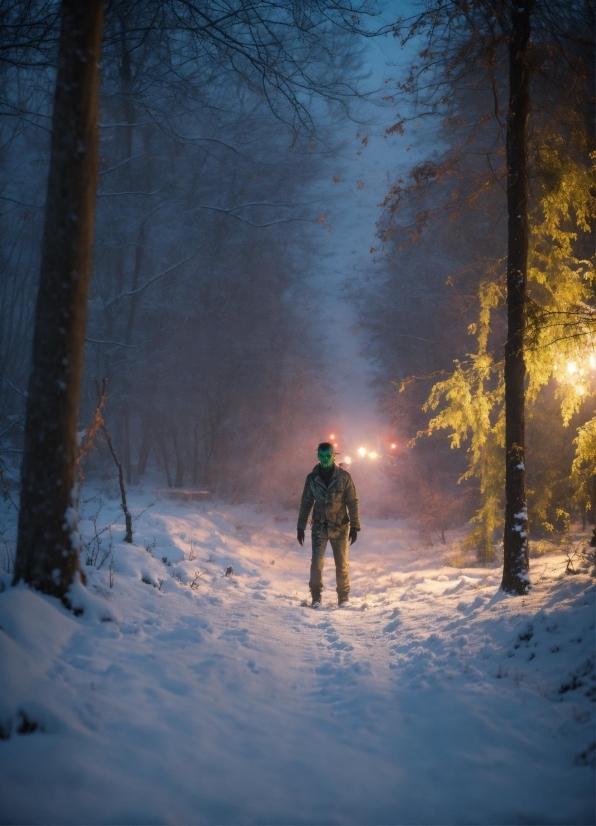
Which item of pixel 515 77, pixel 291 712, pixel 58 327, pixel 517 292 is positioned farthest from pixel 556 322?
pixel 58 327

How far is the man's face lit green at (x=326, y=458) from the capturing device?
770 cm

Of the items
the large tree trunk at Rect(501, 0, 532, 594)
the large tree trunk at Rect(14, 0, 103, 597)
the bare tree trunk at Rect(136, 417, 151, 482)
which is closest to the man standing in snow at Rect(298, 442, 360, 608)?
the large tree trunk at Rect(501, 0, 532, 594)

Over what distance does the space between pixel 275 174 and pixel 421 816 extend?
Result: 76.0ft

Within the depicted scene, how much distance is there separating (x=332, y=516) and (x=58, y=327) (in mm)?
5210

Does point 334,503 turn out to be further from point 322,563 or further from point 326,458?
point 322,563

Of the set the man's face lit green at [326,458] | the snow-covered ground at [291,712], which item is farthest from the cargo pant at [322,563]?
the snow-covered ground at [291,712]

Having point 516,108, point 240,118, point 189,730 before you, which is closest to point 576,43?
point 516,108

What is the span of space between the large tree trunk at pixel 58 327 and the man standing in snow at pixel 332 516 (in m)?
4.38

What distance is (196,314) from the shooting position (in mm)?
24859

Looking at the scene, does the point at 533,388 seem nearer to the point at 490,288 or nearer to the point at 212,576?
the point at 490,288

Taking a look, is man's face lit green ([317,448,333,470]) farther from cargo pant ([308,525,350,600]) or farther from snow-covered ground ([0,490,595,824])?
snow-covered ground ([0,490,595,824])

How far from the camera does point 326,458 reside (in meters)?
7.72

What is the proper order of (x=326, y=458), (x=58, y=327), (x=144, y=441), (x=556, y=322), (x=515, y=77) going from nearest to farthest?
1. (x=58, y=327)
2. (x=556, y=322)
3. (x=515, y=77)
4. (x=326, y=458)
5. (x=144, y=441)

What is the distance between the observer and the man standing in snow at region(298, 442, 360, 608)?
7.74 metres
